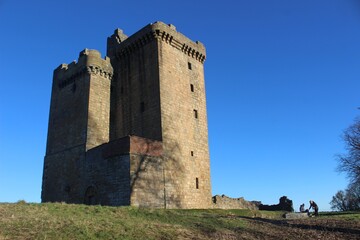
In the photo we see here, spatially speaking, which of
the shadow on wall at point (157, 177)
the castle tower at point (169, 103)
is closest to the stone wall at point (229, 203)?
the castle tower at point (169, 103)

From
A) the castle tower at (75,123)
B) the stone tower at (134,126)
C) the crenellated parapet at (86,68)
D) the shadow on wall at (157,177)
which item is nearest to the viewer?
the shadow on wall at (157,177)

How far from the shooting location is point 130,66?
3042 centimetres

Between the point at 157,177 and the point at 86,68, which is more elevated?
the point at 86,68

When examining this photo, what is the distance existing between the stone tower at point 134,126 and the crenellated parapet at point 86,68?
8 centimetres

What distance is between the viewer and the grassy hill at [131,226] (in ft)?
37.9

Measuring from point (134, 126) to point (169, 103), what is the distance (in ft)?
11.5

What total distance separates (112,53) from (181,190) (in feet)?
47.5

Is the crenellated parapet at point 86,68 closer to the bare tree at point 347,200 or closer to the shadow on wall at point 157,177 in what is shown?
the shadow on wall at point 157,177

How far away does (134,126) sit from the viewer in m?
28.3

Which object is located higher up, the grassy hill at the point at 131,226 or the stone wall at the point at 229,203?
the stone wall at the point at 229,203

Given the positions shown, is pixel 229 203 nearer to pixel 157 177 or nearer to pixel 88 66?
pixel 157 177

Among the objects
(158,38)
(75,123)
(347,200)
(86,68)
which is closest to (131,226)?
(75,123)

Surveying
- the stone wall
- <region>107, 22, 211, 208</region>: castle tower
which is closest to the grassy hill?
<region>107, 22, 211, 208</region>: castle tower

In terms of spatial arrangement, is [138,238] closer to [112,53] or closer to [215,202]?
[215,202]
